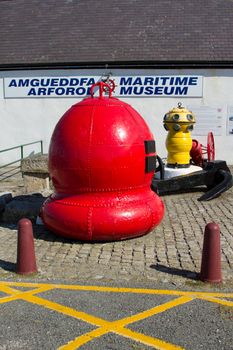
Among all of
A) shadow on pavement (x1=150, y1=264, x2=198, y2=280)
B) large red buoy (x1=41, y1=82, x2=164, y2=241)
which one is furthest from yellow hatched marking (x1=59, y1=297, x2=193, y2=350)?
large red buoy (x1=41, y1=82, x2=164, y2=241)

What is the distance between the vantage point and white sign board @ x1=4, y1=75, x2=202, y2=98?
15.9m

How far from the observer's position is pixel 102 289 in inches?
199

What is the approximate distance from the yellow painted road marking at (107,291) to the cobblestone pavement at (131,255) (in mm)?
321

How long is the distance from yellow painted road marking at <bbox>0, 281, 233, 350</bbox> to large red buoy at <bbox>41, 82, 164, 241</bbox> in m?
1.57

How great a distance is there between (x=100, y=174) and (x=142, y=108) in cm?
1007

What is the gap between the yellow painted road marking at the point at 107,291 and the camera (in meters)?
3.90

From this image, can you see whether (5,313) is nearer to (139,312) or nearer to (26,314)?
(26,314)

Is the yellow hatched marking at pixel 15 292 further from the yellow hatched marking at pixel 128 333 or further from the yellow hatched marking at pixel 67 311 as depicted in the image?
the yellow hatched marking at pixel 128 333

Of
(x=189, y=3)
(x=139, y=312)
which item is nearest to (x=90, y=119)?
(x=139, y=312)

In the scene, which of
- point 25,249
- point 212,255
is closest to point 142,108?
point 25,249

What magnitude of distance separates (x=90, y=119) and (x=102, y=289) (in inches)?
108

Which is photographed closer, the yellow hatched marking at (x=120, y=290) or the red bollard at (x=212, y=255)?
the yellow hatched marking at (x=120, y=290)

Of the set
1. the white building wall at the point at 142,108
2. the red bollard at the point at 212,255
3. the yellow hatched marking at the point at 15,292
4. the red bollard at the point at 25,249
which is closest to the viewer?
the yellow hatched marking at the point at 15,292

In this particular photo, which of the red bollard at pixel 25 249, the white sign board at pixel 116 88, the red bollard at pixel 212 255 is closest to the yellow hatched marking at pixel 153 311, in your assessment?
the red bollard at pixel 212 255
